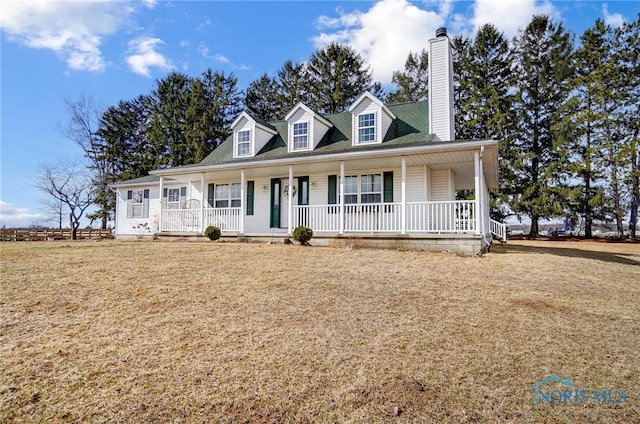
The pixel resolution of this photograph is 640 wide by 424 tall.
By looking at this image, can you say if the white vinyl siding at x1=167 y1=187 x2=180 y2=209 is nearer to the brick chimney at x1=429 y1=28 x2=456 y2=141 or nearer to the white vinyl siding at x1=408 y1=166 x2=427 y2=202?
the white vinyl siding at x1=408 y1=166 x2=427 y2=202

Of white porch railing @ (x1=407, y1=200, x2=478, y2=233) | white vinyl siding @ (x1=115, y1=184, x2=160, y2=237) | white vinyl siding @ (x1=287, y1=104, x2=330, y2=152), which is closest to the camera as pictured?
white porch railing @ (x1=407, y1=200, x2=478, y2=233)

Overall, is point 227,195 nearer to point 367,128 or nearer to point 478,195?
point 367,128

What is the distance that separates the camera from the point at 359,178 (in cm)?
1422

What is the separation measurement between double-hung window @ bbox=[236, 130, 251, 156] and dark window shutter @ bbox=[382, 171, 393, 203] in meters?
6.49

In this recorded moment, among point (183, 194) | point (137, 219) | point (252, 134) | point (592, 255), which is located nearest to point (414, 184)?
point (592, 255)

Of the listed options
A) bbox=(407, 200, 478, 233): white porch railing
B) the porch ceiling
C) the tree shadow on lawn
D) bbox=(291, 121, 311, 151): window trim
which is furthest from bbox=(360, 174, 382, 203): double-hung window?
the tree shadow on lawn

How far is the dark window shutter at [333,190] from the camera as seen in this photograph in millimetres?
14359

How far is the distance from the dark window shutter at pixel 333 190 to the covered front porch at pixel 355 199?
0.13 feet

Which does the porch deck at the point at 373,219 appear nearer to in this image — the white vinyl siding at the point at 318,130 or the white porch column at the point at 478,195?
the white porch column at the point at 478,195

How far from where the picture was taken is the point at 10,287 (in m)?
6.73

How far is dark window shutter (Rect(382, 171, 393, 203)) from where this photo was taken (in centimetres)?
1362

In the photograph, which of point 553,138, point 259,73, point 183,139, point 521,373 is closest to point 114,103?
point 183,139

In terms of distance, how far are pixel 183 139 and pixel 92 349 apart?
34.8 metres

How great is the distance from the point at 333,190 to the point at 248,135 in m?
5.19
